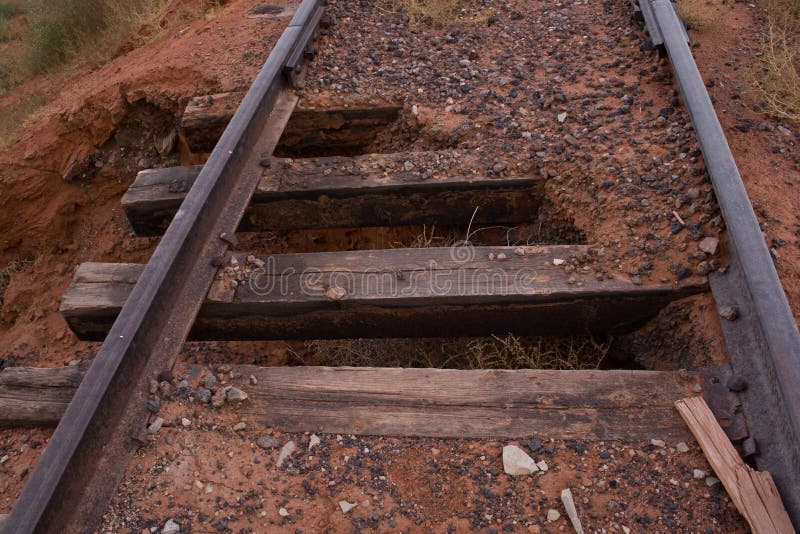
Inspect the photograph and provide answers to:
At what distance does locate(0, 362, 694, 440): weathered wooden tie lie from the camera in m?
1.89

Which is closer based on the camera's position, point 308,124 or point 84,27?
point 308,124

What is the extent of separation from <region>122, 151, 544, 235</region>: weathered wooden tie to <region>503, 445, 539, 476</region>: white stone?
138cm

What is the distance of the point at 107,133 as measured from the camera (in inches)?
194

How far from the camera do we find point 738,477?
65.2 inches

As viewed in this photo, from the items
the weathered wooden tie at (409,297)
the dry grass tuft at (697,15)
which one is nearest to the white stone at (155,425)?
the weathered wooden tie at (409,297)

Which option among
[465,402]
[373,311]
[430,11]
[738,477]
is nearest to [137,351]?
[373,311]

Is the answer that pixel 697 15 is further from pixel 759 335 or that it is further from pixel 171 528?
pixel 171 528

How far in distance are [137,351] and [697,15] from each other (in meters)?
4.12

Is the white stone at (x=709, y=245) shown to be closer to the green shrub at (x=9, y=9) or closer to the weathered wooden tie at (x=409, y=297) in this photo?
the weathered wooden tie at (x=409, y=297)

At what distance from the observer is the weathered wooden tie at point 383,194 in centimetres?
287

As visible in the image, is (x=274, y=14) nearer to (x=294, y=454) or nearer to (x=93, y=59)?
(x=93, y=59)

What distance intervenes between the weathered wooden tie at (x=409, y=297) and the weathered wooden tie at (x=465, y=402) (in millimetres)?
350

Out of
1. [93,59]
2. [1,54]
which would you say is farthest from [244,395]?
[1,54]

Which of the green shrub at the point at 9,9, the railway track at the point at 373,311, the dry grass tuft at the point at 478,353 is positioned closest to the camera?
the railway track at the point at 373,311
